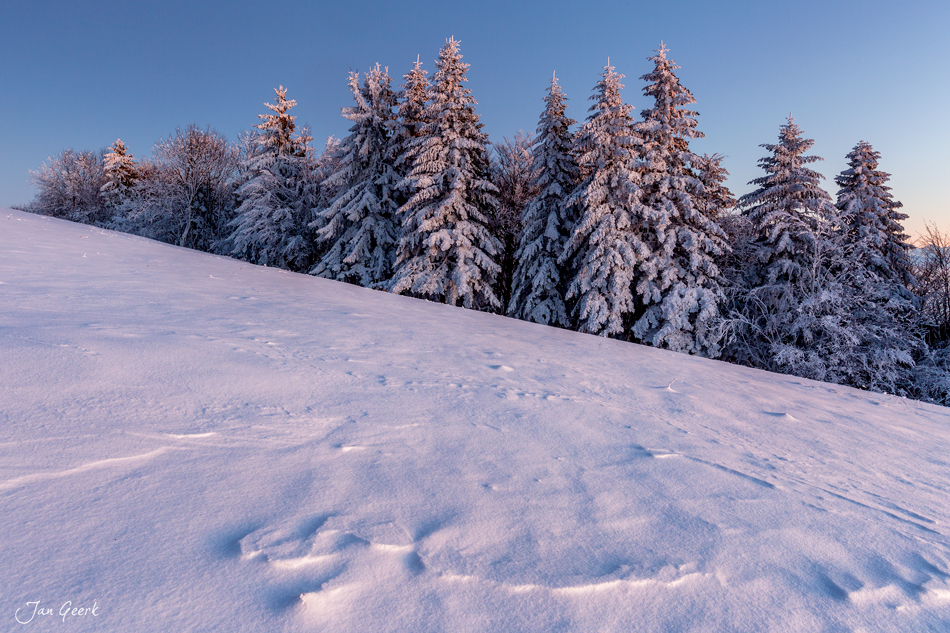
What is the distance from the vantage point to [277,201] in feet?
71.4

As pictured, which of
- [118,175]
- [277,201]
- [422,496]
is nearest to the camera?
[422,496]

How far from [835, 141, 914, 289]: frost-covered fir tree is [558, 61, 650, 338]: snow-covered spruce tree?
8.01m

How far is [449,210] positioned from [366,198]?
422 centimetres

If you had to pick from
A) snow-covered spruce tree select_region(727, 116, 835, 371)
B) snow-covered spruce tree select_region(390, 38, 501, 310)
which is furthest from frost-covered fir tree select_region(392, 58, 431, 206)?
snow-covered spruce tree select_region(727, 116, 835, 371)

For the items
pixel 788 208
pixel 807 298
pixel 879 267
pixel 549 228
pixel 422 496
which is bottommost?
pixel 422 496

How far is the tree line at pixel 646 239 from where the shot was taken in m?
13.9

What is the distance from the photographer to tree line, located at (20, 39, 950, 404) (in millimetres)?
13938

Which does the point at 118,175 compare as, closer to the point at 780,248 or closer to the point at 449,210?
the point at 449,210

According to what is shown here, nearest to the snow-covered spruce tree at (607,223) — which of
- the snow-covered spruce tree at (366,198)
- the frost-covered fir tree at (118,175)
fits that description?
the snow-covered spruce tree at (366,198)

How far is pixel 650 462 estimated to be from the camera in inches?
99.5

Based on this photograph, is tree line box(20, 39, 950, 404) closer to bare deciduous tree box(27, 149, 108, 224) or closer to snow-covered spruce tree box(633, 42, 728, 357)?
snow-covered spruce tree box(633, 42, 728, 357)

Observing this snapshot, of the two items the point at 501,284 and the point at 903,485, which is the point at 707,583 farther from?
the point at 501,284

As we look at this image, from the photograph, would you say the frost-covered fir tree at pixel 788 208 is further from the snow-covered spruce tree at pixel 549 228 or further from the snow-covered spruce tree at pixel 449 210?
the snow-covered spruce tree at pixel 449 210

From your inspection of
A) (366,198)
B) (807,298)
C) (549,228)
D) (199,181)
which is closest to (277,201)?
(366,198)
